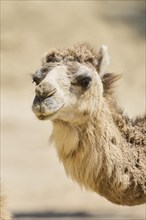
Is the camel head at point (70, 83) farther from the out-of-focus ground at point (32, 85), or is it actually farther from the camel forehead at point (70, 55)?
the out-of-focus ground at point (32, 85)

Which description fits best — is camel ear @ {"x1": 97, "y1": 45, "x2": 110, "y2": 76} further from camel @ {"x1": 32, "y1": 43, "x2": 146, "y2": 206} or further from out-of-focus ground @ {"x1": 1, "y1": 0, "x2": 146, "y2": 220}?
out-of-focus ground @ {"x1": 1, "y1": 0, "x2": 146, "y2": 220}

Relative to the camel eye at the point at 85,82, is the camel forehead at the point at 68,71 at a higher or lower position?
higher

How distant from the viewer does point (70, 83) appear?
5500 mm

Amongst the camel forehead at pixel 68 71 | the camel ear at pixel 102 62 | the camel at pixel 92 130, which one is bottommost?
the camel at pixel 92 130

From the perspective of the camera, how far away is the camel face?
5211mm

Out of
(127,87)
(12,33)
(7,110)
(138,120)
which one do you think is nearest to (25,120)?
(7,110)

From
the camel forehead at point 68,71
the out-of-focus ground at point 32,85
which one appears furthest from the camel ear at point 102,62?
the out-of-focus ground at point 32,85

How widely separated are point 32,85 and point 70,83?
12.2 m

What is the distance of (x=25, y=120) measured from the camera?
52.5 ft

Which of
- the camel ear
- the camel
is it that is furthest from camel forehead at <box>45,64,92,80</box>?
the camel ear

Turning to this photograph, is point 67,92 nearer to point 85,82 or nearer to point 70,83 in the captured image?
point 70,83

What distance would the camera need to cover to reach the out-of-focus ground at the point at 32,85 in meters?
12.1

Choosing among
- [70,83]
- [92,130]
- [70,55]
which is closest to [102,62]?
[70,55]

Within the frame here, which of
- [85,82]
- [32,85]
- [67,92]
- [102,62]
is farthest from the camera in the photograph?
[32,85]
